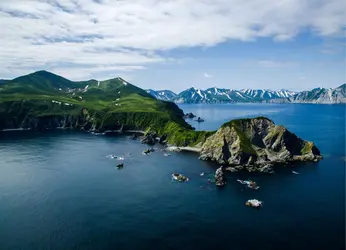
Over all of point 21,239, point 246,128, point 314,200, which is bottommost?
point 21,239

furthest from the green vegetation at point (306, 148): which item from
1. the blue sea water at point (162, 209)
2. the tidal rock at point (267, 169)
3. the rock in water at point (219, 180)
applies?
the rock in water at point (219, 180)

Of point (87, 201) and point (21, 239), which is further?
point (87, 201)

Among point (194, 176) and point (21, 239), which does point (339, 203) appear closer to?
point (194, 176)

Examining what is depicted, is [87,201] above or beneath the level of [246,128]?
beneath

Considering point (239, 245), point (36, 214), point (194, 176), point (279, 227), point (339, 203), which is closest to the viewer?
point (239, 245)

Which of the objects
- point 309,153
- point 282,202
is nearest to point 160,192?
point 282,202

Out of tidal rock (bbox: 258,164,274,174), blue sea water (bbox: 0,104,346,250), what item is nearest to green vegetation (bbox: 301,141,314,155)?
blue sea water (bbox: 0,104,346,250)
